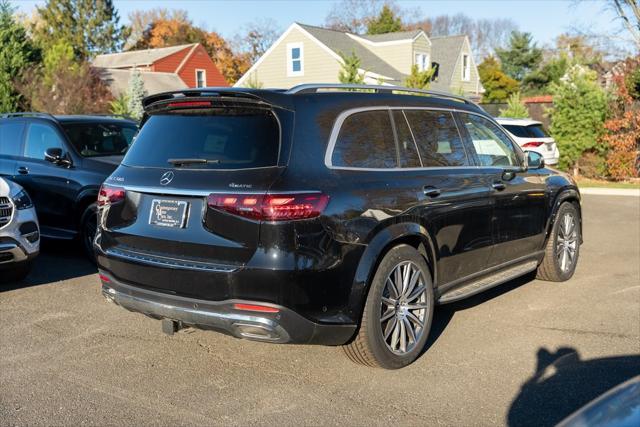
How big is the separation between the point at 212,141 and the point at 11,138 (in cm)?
591

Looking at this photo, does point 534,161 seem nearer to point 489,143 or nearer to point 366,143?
point 489,143

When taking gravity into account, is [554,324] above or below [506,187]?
below

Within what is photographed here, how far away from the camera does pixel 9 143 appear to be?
29.6 ft

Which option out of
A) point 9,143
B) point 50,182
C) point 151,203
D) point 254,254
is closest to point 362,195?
point 254,254

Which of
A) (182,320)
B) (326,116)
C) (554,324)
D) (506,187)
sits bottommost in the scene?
(554,324)

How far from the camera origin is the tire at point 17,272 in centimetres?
685

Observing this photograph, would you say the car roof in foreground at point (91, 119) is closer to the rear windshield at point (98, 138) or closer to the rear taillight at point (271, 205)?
the rear windshield at point (98, 138)

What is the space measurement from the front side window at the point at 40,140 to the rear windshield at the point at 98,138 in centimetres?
18

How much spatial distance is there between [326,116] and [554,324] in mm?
2902

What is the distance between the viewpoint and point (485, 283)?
5.70 meters

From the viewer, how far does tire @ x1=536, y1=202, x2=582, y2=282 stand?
273 inches

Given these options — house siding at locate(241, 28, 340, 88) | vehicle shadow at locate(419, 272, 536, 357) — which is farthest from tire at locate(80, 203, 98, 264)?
house siding at locate(241, 28, 340, 88)

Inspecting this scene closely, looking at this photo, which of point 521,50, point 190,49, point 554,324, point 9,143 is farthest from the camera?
point 521,50

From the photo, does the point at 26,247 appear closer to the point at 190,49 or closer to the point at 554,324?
the point at 554,324
